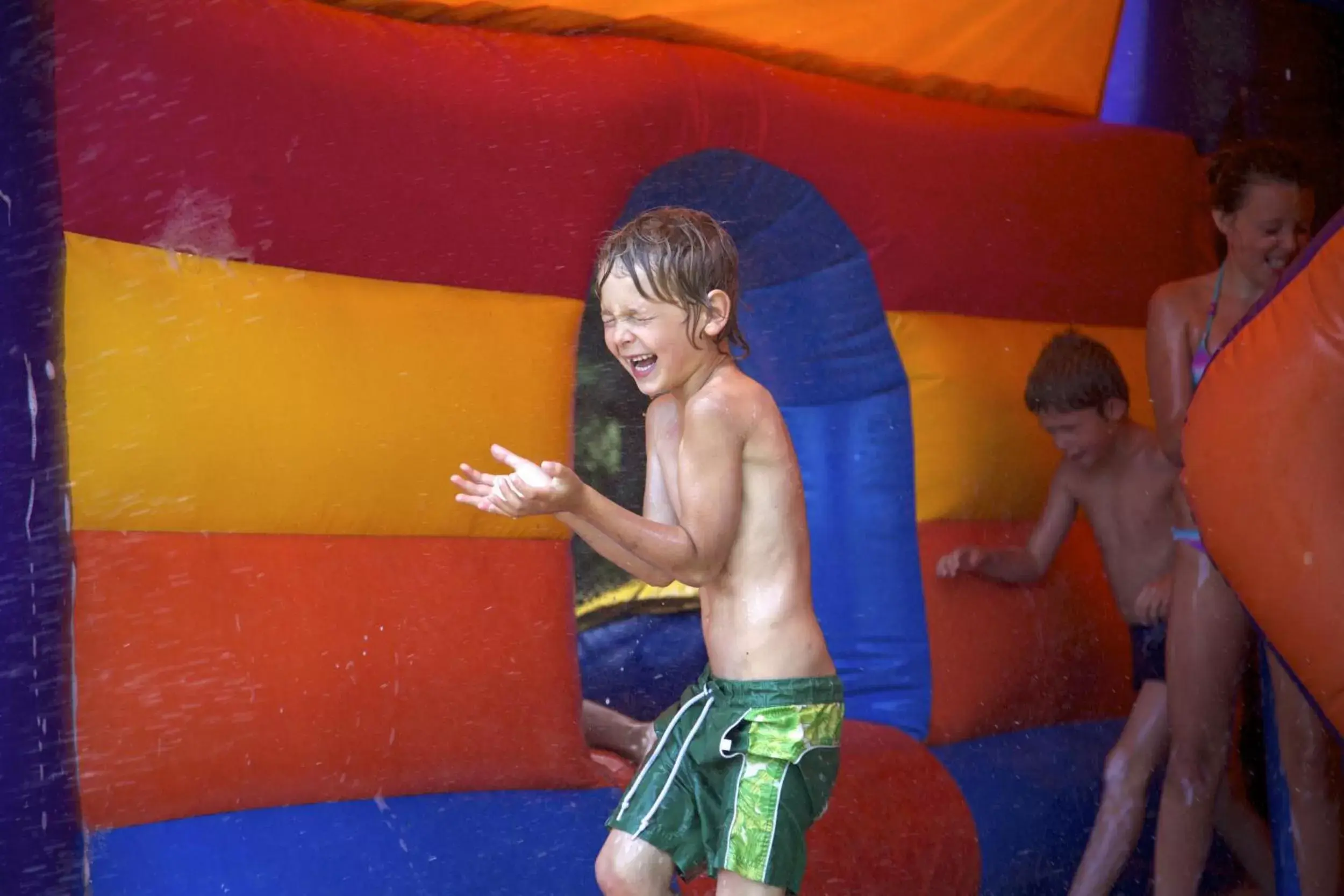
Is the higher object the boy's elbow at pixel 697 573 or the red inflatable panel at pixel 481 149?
the red inflatable panel at pixel 481 149

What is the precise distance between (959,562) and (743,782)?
1217mm

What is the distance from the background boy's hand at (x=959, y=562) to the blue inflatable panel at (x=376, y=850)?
0.92 metres

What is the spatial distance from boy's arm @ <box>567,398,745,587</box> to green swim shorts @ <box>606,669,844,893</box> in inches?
7.5

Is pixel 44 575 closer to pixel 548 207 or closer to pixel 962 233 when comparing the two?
pixel 548 207

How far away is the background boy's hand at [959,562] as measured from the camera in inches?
119

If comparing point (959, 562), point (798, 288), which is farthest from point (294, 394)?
point (959, 562)

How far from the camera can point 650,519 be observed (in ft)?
6.66

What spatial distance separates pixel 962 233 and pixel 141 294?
1.69 m

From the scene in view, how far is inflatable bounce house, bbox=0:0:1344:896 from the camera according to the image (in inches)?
81.9

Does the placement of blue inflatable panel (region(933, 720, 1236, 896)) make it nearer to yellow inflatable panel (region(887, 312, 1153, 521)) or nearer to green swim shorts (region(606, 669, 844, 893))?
yellow inflatable panel (region(887, 312, 1153, 521))

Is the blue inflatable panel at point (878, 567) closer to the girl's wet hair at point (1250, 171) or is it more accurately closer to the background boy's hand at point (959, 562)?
the background boy's hand at point (959, 562)

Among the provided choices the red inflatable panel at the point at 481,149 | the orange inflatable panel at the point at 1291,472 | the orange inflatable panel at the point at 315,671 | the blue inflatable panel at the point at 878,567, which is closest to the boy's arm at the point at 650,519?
the orange inflatable panel at the point at 315,671

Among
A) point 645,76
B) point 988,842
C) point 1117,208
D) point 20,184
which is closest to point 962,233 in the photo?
point 1117,208

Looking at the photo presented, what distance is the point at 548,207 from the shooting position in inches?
98.3
